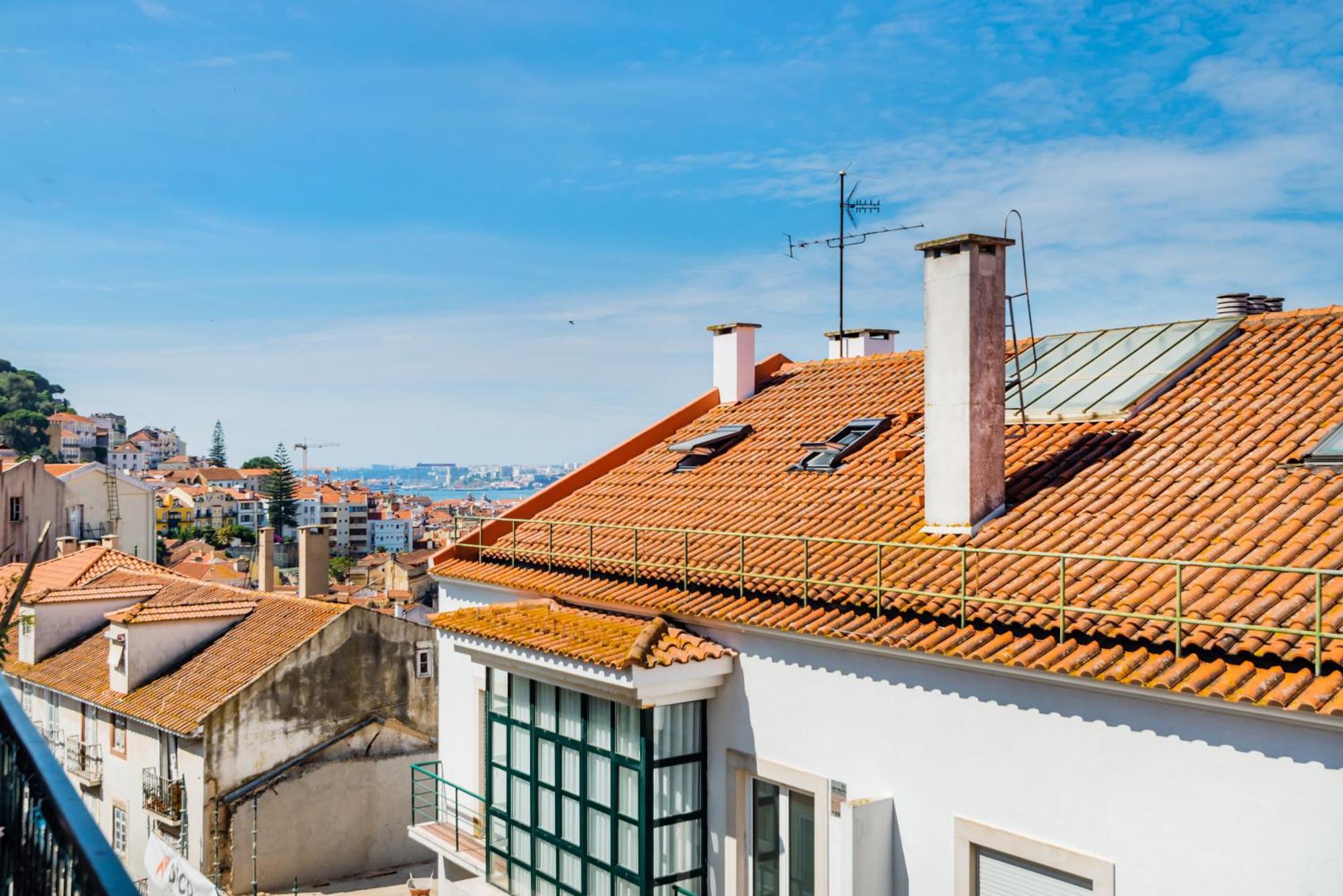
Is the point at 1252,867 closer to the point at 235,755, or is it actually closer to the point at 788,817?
the point at 788,817

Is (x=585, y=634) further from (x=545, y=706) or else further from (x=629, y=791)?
(x=629, y=791)

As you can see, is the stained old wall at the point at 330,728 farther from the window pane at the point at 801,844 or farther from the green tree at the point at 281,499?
the green tree at the point at 281,499

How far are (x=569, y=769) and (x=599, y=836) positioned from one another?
82cm

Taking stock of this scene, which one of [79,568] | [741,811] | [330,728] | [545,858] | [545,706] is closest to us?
[741,811]

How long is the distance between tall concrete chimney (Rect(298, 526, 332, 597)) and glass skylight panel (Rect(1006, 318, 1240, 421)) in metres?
26.5

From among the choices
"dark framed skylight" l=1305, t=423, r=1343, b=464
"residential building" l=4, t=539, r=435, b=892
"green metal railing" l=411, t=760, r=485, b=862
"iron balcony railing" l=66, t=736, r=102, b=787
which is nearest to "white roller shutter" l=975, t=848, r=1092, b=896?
"dark framed skylight" l=1305, t=423, r=1343, b=464

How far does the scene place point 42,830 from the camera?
10.2ft

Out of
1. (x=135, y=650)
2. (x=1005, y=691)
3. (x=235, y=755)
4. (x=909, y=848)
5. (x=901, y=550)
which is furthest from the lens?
(x=135, y=650)

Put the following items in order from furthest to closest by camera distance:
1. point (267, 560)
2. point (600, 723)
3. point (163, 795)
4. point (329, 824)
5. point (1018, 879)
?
point (267, 560) → point (329, 824) → point (163, 795) → point (600, 723) → point (1018, 879)

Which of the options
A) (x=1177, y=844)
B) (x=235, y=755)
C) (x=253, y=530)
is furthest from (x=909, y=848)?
(x=253, y=530)

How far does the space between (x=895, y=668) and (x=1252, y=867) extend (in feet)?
10.5

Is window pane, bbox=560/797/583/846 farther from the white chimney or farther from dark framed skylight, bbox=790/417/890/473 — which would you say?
the white chimney

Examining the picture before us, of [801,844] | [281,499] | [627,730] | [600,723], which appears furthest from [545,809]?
[281,499]

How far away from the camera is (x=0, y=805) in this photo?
12.1 feet
